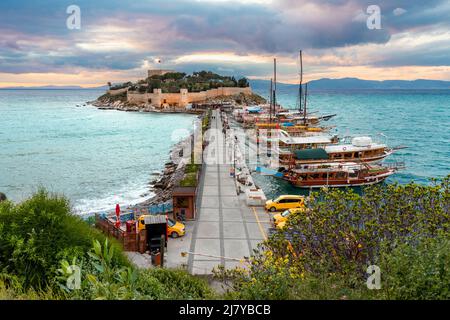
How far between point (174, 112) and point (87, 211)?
103 meters

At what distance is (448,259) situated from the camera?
6898 mm

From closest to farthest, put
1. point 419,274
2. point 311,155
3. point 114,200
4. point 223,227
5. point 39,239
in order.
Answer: point 419,274 < point 39,239 < point 223,227 < point 114,200 < point 311,155

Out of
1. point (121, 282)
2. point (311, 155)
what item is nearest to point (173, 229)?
point (121, 282)

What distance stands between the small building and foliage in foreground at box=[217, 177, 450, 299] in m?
10.1

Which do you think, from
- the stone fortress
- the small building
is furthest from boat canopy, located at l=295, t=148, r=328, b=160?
the stone fortress

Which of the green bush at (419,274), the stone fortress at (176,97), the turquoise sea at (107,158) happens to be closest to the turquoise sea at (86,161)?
the turquoise sea at (107,158)

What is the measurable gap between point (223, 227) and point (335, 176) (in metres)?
20.3

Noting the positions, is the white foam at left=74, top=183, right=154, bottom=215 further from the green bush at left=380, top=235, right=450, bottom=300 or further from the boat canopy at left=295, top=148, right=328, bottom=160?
the green bush at left=380, top=235, right=450, bottom=300

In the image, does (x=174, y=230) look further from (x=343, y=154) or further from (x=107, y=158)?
(x=107, y=158)

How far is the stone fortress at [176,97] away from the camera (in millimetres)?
141125

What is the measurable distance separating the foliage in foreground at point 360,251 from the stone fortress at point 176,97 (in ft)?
431

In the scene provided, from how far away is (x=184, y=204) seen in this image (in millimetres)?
20891

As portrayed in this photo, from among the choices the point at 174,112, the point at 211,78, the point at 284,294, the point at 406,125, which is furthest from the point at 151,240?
the point at 211,78

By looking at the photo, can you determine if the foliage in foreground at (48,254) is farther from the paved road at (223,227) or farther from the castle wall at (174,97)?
the castle wall at (174,97)
